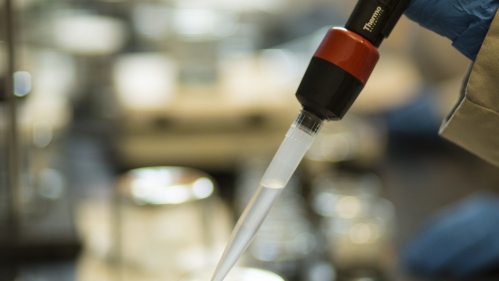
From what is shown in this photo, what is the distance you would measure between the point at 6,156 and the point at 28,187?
0.12 metres

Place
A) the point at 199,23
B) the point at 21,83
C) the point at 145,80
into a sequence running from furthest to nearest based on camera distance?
the point at 199,23 → the point at 145,80 → the point at 21,83

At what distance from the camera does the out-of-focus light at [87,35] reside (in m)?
1.50

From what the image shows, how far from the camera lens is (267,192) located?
301 millimetres

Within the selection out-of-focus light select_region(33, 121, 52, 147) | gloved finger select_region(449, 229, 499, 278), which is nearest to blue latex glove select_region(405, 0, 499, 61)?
gloved finger select_region(449, 229, 499, 278)

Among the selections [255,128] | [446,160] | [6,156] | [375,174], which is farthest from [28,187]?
[446,160]

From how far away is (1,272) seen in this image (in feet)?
1.87

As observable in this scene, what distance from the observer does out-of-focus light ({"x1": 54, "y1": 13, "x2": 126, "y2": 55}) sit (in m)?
1.50

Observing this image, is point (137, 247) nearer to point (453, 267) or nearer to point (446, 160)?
point (453, 267)

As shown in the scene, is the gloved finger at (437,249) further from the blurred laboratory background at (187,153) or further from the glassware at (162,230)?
the glassware at (162,230)

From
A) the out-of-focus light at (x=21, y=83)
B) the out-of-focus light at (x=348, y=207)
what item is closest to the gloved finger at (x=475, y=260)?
the out-of-focus light at (x=348, y=207)

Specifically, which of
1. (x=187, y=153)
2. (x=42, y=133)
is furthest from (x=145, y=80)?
(x=42, y=133)

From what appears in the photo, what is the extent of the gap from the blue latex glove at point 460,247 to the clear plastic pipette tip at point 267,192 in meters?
0.43

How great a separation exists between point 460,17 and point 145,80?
964 mm

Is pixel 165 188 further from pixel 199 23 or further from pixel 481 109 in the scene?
pixel 199 23
